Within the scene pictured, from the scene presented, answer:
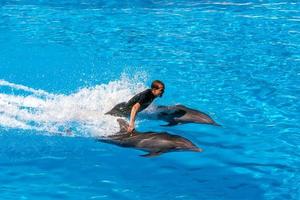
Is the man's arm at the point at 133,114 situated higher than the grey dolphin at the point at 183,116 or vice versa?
the man's arm at the point at 133,114

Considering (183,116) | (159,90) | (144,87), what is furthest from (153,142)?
(144,87)

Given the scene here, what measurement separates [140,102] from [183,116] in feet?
2.66

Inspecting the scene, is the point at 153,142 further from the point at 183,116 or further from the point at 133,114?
the point at 183,116

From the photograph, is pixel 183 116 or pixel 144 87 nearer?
pixel 183 116

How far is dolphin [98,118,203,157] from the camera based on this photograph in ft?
23.1

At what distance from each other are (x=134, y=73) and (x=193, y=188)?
5.11 meters

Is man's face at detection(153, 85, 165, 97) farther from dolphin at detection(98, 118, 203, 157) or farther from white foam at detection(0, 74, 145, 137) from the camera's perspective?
white foam at detection(0, 74, 145, 137)

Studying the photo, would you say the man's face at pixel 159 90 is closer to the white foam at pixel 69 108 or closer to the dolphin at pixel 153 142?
the dolphin at pixel 153 142

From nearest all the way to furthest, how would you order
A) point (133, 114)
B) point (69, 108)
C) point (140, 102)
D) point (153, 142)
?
point (153, 142) < point (133, 114) < point (140, 102) < point (69, 108)

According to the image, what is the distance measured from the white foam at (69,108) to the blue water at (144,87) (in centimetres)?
2

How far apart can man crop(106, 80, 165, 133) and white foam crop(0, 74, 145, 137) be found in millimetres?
213

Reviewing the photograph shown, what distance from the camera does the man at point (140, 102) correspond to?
7914mm

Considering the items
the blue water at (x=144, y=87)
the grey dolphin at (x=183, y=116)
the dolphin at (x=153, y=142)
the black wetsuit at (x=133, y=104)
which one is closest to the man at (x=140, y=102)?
the black wetsuit at (x=133, y=104)

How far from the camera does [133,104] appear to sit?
8.70 meters
